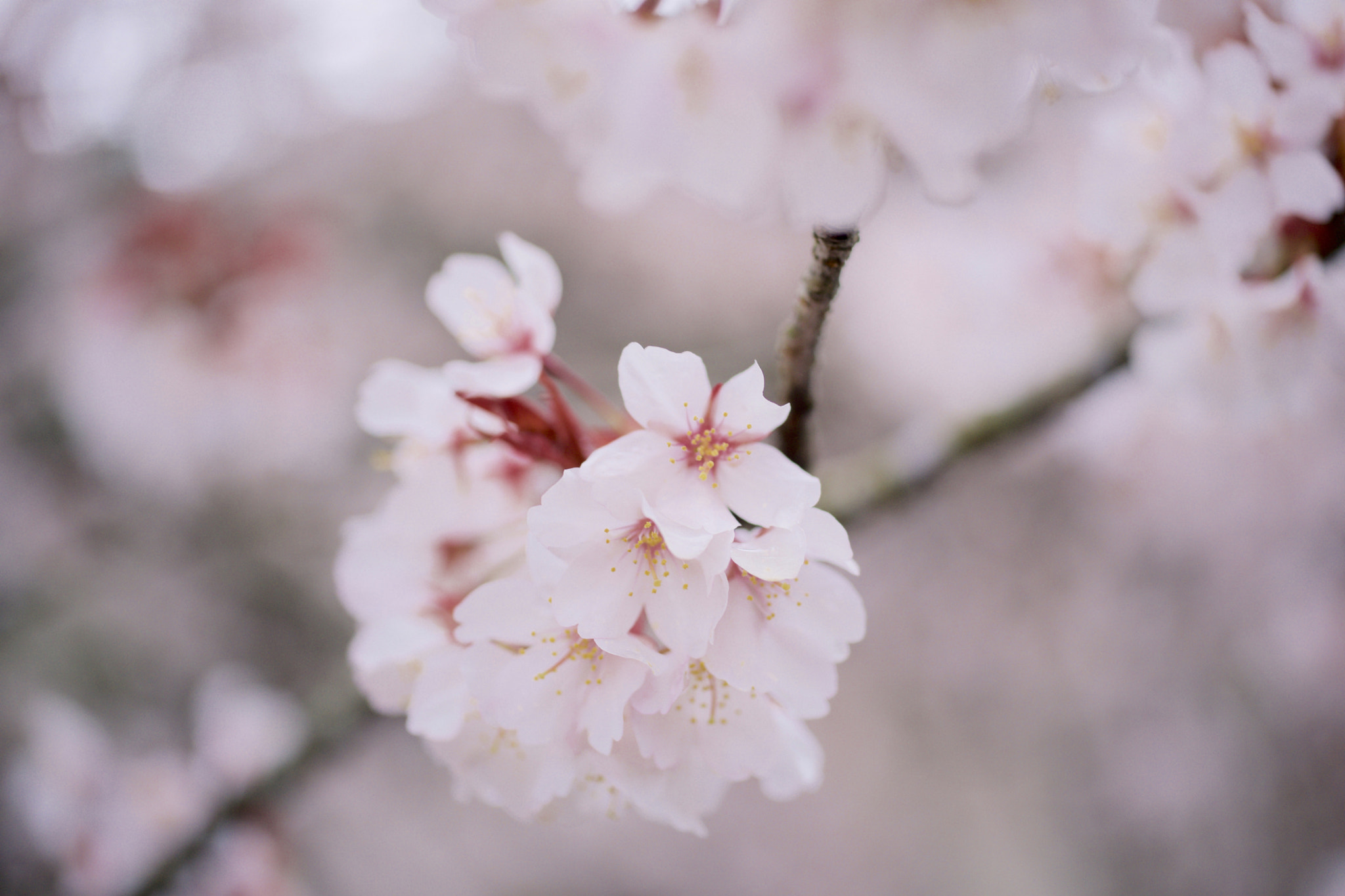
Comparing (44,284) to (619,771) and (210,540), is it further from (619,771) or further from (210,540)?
(619,771)

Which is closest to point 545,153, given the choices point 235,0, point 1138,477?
point 235,0

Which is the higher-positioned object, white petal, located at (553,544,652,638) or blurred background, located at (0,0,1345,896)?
white petal, located at (553,544,652,638)

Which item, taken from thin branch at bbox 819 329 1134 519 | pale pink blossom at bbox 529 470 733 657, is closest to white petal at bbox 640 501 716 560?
pale pink blossom at bbox 529 470 733 657

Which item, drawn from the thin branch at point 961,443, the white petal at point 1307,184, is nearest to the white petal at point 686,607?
the thin branch at point 961,443

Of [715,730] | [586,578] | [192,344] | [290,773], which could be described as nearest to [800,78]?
[586,578]

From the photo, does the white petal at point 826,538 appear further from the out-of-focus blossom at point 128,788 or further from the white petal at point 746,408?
the out-of-focus blossom at point 128,788

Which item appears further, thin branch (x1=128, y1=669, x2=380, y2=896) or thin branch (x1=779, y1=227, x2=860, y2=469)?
thin branch (x1=128, y1=669, x2=380, y2=896)

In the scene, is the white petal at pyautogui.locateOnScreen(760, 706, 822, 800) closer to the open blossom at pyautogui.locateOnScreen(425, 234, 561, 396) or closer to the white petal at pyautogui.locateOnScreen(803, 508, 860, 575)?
the white petal at pyautogui.locateOnScreen(803, 508, 860, 575)
